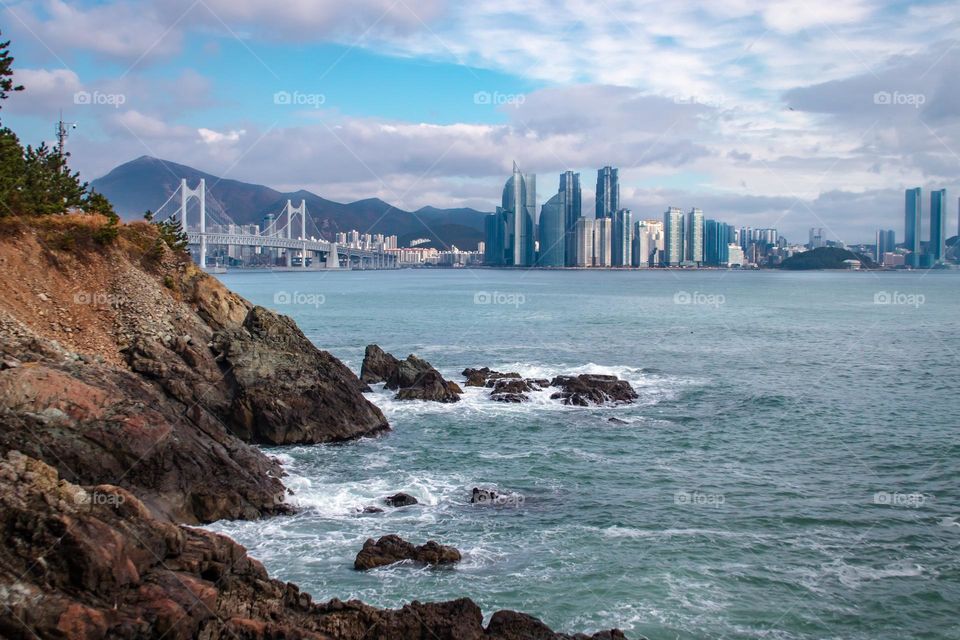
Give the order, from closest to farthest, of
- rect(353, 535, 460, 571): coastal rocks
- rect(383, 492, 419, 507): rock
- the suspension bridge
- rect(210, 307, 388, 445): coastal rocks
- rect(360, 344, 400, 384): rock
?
rect(353, 535, 460, 571): coastal rocks, rect(383, 492, 419, 507): rock, rect(210, 307, 388, 445): coastal rocks, rect(360, 344, 400, 384): rock, the suspension bridge

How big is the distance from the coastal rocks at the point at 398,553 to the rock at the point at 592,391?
1509cm

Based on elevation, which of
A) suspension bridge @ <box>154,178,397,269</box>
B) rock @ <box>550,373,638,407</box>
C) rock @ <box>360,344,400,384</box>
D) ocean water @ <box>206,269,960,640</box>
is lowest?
ocean water @ <box>206,269,960,640</box>

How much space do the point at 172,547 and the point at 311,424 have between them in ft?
38.0

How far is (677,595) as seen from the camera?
1286cm

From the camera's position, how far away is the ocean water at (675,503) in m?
12.7

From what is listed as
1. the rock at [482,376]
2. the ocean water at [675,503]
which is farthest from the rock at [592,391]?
the rock at [482,376]

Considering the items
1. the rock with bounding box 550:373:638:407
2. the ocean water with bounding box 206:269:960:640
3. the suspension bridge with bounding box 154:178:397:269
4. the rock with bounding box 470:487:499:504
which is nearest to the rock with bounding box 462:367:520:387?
the ocean water with bounding box 206:269:960:640

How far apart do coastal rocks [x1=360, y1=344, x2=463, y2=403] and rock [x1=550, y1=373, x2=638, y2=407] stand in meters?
4.14

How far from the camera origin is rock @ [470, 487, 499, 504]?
57.4 feet

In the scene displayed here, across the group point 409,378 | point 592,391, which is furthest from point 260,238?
point 592,391

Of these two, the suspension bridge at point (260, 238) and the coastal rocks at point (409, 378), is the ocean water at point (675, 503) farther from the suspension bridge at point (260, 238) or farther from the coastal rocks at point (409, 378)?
the suspension bridge at point (260, 238)

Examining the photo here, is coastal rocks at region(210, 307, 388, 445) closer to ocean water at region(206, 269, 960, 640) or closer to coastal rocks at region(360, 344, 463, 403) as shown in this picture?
ocean water at region(206, 269, 960, 640)

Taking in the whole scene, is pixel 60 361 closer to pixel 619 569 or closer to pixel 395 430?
pixel 395 430

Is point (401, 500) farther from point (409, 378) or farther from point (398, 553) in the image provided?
point (409, 378)
